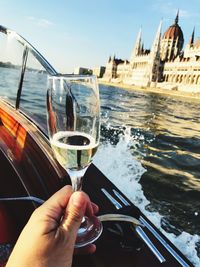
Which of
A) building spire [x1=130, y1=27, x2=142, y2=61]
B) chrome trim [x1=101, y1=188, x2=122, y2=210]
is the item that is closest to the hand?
chrome trim [x1=101, y1=188, x2=122, y2=210]

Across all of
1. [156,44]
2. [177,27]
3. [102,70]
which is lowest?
[102,70]

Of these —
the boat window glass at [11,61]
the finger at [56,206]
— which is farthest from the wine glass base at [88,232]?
the boat window glass at [11,61]

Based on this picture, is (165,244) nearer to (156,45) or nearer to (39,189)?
(39,189)

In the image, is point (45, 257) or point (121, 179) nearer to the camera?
point (45, 257)

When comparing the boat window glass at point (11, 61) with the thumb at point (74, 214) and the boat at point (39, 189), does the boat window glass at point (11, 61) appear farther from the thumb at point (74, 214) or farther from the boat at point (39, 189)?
the thumb at point (74, 214)

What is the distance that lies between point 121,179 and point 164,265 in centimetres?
394

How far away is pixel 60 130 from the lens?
3.27 feet

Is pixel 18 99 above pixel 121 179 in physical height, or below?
above

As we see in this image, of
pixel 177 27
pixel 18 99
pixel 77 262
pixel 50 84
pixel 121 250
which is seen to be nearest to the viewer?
pixel 50 84

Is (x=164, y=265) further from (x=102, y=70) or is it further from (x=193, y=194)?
(x=102, y=70)

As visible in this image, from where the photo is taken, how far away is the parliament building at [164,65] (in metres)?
67.2

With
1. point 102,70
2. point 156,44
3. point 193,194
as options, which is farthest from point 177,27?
point 193,194

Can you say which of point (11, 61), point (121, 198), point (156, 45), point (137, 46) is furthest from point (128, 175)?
point (137, 46)

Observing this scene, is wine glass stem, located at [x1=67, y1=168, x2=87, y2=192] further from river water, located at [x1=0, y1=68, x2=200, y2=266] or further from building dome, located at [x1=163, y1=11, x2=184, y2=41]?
building dome, located at [x1=163, y1=11, x2=184, y2=41]
